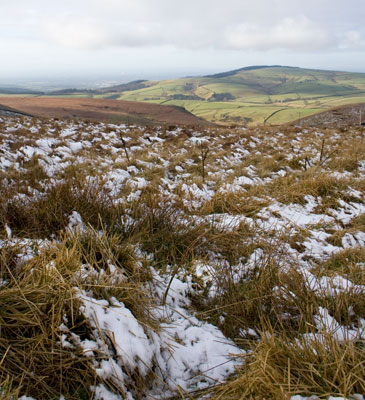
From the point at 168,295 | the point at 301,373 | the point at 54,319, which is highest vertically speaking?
the point at 54,319

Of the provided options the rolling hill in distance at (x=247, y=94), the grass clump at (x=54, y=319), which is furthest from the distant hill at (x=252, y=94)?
the grass clump at (x=54, y=319)

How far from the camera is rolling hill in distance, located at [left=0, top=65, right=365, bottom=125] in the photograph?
260 feet

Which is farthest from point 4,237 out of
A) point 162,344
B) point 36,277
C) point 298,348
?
point 298,348

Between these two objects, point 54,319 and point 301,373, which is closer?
point 301,373

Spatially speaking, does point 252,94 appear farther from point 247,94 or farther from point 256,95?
point 256,95

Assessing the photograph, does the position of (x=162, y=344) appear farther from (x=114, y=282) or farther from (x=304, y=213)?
(x=304, y=213)

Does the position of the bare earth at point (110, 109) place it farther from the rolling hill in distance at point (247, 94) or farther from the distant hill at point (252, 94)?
the rolling hill in distance at point (247, 94)

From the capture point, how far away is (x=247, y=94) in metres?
137

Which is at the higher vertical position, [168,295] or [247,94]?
[247,94]

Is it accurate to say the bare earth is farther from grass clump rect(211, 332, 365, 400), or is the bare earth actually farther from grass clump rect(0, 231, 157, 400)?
grass clump rect(211, 332, 365, 400)

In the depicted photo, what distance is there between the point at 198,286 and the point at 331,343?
3.47 ft

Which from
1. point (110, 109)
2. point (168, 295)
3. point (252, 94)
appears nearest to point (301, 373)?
point (168, 295)

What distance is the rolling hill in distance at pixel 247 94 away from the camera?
7931 centimetres

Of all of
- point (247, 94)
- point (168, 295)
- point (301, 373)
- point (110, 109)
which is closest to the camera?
point (301, 373)
